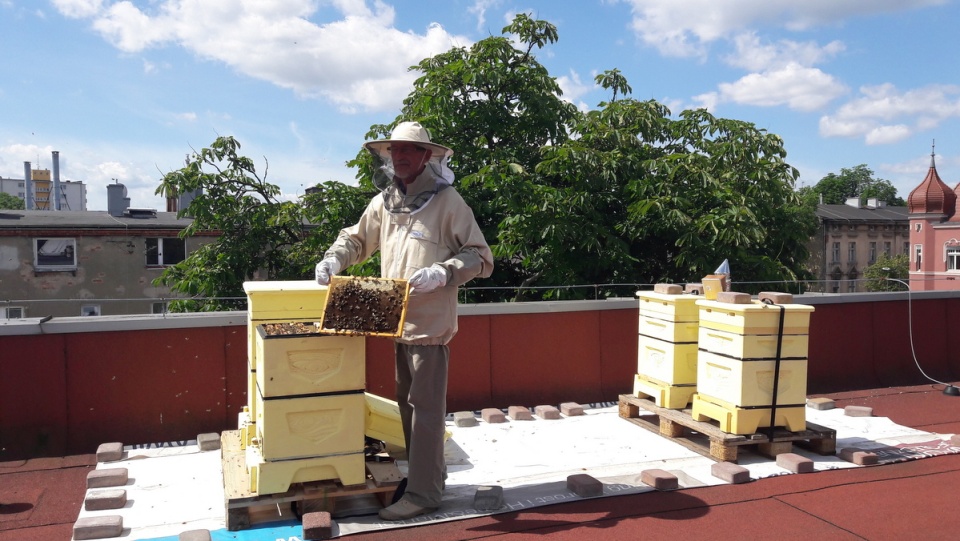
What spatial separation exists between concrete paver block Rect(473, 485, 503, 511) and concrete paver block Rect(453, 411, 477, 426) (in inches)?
86.1

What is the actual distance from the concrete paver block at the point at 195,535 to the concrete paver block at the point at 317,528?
1.83 ft

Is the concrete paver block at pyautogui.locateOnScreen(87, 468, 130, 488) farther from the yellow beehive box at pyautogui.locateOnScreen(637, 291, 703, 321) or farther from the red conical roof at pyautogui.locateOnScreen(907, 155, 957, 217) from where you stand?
the red conical roof at pyautogui.locateOnScreen(907, 155, 957, 217)

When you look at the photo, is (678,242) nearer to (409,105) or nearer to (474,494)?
(409,105)

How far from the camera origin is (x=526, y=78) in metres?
11.8

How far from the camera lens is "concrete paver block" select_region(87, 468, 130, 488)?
5.19m

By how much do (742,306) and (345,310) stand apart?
3.28 meters

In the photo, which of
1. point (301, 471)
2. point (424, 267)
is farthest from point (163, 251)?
point (424, 267)

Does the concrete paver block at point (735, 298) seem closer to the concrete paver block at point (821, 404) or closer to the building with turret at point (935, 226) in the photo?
the concrete paver block at point (821, 404)

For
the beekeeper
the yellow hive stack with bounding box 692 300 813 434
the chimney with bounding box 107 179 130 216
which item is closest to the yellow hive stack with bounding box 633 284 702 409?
the yellow hive stack with bounding box 692 300 813 434

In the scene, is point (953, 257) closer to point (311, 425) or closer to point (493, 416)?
point (493, 416)

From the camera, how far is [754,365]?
19.1ft

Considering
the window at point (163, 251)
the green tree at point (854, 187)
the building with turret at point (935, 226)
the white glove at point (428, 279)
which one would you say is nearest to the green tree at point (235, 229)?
the white glove at point (428, 279)

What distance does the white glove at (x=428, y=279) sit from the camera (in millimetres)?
4402

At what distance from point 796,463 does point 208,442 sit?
493cm
